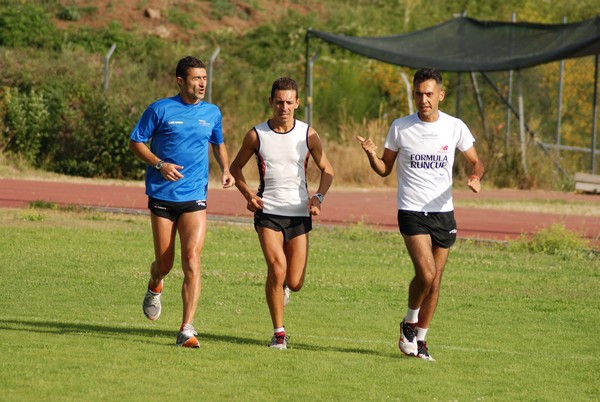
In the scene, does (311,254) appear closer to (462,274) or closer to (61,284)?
(462,274)

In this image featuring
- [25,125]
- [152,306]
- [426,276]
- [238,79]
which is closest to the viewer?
[426,276]

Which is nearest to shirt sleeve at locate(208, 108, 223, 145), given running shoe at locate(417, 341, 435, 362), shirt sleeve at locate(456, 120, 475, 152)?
shirt sleeve at locate(456, 120, 475, 152)

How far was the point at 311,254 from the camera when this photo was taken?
53.3 ft

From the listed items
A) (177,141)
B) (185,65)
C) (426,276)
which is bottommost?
(426,276)

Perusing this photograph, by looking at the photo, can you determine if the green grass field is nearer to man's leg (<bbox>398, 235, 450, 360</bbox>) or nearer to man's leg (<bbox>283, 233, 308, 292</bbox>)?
man's leg (<bbox>398, 235, 450, 360</bbox>)

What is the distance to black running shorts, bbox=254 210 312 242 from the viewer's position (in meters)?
9.69

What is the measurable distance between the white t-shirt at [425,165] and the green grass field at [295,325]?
1187mm

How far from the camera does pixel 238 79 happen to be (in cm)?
3944

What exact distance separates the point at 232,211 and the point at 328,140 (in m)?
10.8

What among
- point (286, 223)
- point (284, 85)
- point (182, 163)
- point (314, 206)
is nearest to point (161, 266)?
point (182, 163)

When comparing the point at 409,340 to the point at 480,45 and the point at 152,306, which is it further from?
the point at 480,45

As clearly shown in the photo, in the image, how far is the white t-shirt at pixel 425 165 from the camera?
937 centimetres

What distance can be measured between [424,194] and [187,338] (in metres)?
2.08

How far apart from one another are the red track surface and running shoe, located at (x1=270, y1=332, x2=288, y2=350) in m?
9.69
